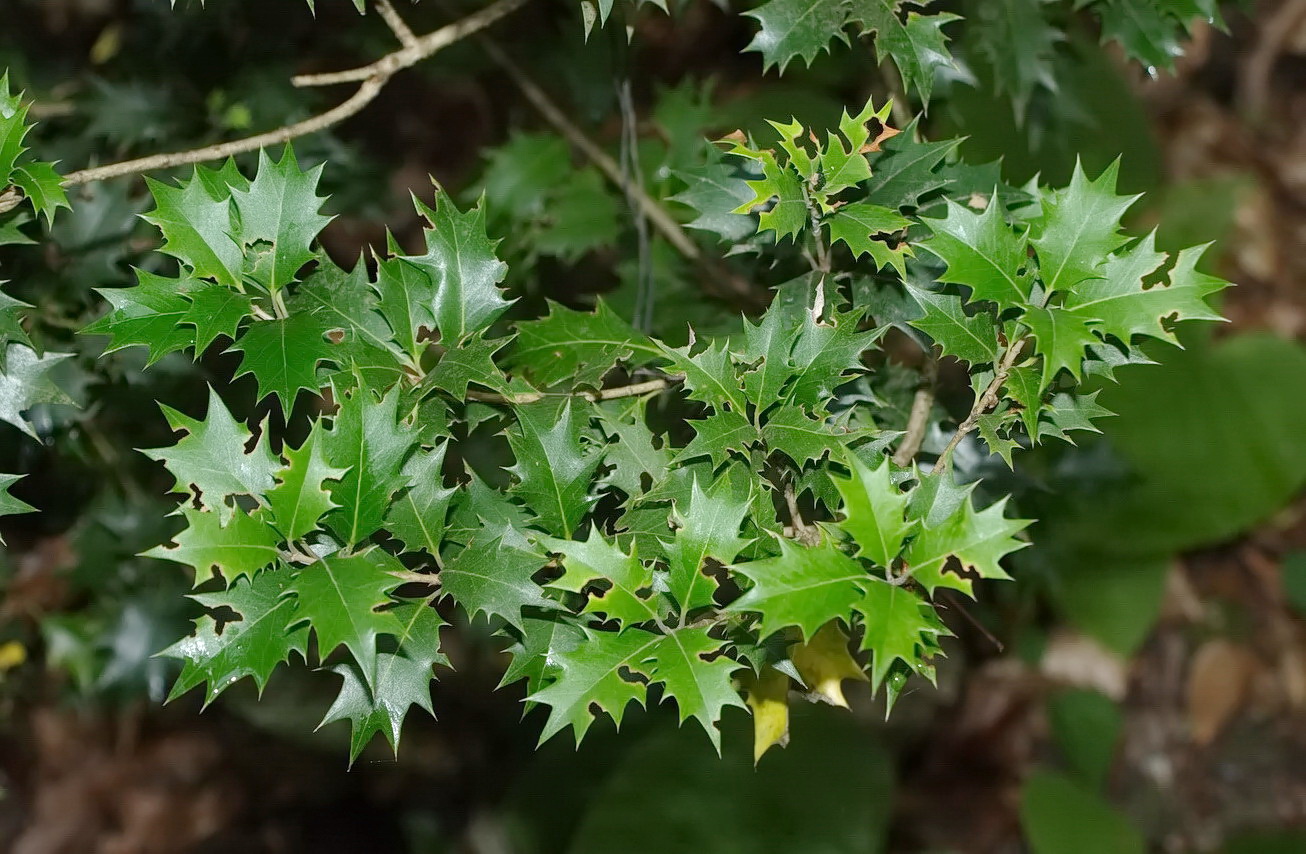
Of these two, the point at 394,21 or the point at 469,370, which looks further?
the point at 394,21

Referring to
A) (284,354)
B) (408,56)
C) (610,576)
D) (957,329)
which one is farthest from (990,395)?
(408,56)

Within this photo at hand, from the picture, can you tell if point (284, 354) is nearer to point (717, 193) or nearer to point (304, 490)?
point (304, 490)

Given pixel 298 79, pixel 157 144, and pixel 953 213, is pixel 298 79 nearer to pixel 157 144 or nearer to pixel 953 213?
pixel 157 144

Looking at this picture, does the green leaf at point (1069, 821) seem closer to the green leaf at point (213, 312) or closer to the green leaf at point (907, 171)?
the green leaf at point (907, 171)

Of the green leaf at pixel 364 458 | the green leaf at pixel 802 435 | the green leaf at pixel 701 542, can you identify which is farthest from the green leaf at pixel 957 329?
the green leaf at pixel 364 458

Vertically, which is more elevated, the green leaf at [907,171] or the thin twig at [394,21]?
the thin twig at [394,21]

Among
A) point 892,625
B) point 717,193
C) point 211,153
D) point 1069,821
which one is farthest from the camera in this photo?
point 1069,821
